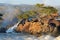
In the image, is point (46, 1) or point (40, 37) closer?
point (40, 37)

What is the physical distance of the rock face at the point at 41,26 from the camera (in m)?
5.24

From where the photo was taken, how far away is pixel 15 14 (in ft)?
17.8

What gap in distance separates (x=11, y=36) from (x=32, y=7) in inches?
37.0

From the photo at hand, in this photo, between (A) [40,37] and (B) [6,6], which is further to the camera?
(B) [6,6]

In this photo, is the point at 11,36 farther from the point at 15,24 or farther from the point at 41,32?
the point at 41,32

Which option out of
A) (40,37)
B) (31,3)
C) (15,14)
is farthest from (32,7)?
(40,37)

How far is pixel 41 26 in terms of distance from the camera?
5254 mm

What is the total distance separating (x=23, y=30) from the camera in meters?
5.32

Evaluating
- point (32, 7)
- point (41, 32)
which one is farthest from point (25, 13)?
point (41, 32)

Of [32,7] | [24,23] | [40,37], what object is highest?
[32,7]

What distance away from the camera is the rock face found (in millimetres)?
5238

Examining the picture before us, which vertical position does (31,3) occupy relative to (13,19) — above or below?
above

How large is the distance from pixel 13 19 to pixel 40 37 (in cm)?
85

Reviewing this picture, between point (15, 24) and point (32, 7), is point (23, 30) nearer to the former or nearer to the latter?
point (15, 24)
